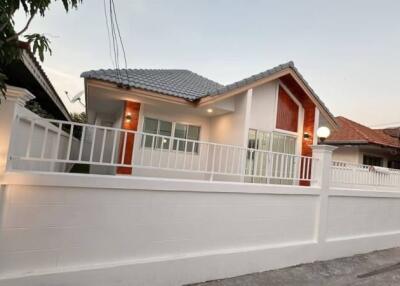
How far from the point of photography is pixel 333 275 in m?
5.25

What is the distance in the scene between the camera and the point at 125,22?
299 inches

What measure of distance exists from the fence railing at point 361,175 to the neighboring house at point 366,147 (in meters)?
5.72

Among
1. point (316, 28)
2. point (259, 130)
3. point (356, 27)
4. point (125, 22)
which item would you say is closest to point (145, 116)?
point (125, 22)

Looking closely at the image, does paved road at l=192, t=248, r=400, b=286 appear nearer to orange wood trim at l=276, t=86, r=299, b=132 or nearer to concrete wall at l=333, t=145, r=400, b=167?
orange wood trim at l=276, t=86, r=299, b=132

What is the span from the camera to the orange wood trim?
32.8 feet

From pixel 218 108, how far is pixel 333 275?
5.56 meters

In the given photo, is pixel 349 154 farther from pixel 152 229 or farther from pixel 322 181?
pixel 152 229

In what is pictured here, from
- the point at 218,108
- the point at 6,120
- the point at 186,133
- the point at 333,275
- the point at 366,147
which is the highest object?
the point at 218,108

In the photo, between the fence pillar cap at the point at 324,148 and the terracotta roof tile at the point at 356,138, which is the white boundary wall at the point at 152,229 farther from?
the terracotta roof tile at the point at 356,138

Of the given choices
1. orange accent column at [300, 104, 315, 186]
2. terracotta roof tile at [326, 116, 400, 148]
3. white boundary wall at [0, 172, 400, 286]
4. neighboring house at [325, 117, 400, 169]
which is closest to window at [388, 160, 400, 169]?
neighboring house at [325, 117, 400, 169]

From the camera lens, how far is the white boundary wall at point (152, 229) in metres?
3.28

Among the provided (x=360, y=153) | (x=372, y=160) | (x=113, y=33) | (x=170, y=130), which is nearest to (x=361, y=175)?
(x=170, y=130)

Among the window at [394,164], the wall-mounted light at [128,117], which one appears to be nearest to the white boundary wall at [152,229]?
the wall-mounted light at [128,117]

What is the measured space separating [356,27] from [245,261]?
9.66m
